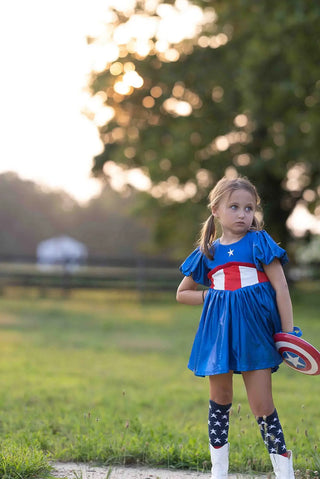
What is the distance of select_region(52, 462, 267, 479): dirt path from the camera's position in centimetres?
363

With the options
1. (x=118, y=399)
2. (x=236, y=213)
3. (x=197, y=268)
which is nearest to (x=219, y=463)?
(x=197, y=268)

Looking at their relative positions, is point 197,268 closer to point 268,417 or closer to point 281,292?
point 281,292

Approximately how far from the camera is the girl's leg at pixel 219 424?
3436mm

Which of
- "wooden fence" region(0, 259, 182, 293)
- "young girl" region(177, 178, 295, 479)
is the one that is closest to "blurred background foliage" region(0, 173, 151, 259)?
"wooden fence" region(0, 259, 182, 293)

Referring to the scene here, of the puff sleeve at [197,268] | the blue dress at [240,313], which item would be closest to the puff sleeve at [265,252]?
the blue dress at [240,313]

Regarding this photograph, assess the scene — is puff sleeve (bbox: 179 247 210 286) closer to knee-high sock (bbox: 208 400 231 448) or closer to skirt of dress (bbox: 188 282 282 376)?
skirt of dress (bbox: 188 282 282 376)

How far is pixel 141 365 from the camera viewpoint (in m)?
9.10

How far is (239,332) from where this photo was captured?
3.27m

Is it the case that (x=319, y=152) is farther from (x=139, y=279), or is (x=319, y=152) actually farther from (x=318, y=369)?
(x=318, y=369)

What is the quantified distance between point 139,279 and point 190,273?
683 inches

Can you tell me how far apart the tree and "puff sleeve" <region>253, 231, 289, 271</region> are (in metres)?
13.6

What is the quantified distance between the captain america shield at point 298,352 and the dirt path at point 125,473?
0.71 meters

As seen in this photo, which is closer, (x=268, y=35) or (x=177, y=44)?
(x=268, y=35)

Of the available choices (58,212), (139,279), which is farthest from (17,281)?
(58,212)
